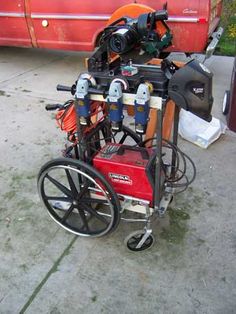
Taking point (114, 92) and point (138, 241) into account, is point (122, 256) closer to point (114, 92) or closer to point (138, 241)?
point (138, 241)

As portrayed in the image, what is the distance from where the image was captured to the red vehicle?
429 centimetres

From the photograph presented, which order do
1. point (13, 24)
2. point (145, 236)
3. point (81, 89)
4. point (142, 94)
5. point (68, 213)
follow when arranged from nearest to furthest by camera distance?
point (142, 94)
point (81, 89)
point (145, 236)
point (68, 213)
point (13, 24)

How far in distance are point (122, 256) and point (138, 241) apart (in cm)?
15

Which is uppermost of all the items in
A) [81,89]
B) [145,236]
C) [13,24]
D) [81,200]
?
[81,89]

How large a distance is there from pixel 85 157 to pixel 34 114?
2108mm

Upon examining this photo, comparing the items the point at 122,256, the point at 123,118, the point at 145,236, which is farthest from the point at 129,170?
the point at 122,256

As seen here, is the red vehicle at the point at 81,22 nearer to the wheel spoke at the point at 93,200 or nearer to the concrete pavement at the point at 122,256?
the concrete pavement at the point at 122,256

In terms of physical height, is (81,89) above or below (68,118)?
above

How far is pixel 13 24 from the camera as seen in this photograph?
17.0ft

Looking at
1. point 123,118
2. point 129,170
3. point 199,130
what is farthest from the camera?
point 199,130

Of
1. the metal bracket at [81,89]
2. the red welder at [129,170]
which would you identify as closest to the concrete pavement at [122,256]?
the red welder at [129,170]

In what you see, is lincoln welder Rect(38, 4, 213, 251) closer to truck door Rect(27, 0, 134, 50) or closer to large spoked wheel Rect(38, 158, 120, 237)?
large spoked wheel Rect(38, 158, 120, 237)

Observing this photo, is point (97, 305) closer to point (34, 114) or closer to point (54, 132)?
point (54, 132)

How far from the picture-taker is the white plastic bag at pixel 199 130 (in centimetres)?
339
